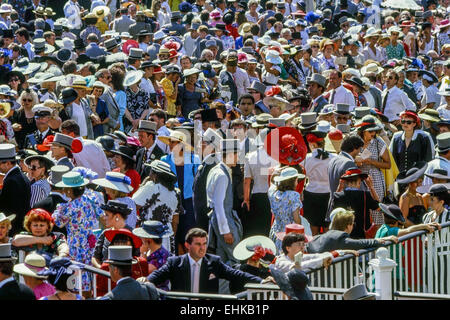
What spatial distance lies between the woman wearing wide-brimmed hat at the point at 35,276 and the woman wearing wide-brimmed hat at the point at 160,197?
208 centimetres

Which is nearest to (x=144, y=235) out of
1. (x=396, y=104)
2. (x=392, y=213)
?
(x=392, y=213)

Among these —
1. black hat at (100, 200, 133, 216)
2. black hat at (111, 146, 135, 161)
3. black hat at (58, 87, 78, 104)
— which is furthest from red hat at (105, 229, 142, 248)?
black hat at (58, 87, 78, 104)

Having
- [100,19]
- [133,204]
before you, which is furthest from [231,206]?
[100,19]

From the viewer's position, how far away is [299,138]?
10680mm

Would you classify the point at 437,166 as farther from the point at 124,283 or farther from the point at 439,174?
the point at 124,283

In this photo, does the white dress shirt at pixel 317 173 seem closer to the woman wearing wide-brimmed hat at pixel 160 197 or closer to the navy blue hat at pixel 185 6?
the woman wearing wide-brimmed hat at pixel 160 197

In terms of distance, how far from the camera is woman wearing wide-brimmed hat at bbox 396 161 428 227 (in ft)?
33.4

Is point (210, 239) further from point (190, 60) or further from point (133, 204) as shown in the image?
point (190, 60)

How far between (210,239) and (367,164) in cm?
216

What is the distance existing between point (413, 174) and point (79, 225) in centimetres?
371

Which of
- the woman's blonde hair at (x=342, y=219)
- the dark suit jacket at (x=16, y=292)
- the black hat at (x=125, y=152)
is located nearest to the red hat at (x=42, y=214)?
the dark suit jacket at (x=16, y=292)

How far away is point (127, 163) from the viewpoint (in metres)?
10.5

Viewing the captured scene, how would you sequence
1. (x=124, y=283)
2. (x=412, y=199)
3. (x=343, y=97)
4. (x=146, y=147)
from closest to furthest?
(x=124, y=283) < (x=412, y=199) < (x=146, y=147) < (x=343, y=97)

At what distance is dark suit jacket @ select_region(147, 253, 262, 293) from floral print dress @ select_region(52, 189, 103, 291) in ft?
3.22
